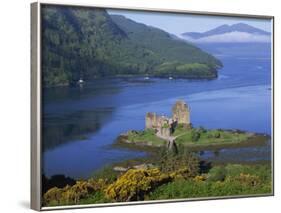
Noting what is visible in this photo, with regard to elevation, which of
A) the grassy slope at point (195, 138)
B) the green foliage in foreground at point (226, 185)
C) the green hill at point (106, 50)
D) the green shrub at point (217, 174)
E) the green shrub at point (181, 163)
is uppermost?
the green hill at point (106, 50)

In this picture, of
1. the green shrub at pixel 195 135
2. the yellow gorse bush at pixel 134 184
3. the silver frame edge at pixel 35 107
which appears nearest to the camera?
the silver frame edge at pixel 35 107

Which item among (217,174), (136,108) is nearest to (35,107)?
(136,108)

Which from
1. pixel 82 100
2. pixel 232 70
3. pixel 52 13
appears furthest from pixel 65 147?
pixel 232 70

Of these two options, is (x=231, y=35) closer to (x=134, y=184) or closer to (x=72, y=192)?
(x=134, y=184)

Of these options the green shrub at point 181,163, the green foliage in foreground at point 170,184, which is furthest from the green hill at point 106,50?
the green foliage in foreground at point 170,184

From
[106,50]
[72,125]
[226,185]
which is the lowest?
[226,185]

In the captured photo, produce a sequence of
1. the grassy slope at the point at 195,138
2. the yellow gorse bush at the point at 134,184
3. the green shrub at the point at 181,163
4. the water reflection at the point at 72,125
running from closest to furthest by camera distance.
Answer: the water reflection at the point at 72,125 < the yellow gorse bush at the point at 134,184 < the grassy slope at the point at 195,138 < the green shrub at the point at 181,163

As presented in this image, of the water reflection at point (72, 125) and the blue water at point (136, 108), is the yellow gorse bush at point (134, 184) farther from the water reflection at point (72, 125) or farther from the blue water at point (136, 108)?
the water reflection at point (72, 125)
